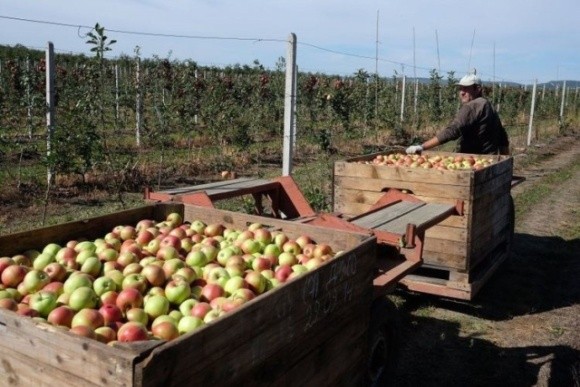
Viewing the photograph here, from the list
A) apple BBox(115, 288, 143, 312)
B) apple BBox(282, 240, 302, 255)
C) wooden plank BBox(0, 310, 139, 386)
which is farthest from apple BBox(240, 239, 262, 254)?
wooden plank BBox(0, 310, 139, 386)

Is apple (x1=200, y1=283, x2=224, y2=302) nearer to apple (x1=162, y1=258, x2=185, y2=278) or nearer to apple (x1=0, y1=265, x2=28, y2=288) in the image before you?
apple (x1=162, y1=258, x2=185, y2=278)

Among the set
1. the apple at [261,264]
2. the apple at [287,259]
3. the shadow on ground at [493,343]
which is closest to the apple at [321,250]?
the apple at [287,259]

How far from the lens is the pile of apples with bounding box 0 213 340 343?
7.00 feet

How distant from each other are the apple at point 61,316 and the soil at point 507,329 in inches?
104

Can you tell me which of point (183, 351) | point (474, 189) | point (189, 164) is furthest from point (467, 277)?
point (189, 164)

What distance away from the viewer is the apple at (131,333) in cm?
195

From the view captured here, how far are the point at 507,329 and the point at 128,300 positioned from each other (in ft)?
12.7

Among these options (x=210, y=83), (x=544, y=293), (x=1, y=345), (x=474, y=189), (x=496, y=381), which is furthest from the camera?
(x=210, y=83)

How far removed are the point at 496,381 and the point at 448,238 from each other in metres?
1.37

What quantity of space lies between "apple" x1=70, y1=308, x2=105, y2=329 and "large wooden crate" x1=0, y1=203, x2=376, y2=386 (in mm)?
240

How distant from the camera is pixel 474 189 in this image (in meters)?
5.08

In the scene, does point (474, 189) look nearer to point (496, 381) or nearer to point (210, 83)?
point (496, 381)

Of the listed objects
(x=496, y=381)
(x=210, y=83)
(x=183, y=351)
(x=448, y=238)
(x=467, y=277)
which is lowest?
(x=496, y=381)

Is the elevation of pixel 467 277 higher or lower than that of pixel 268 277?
lower
